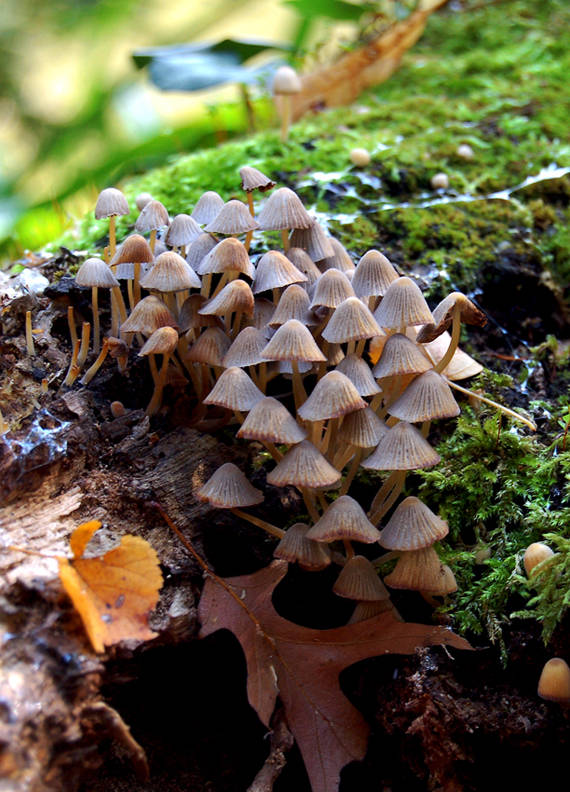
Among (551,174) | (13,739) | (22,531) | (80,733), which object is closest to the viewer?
(13,739)

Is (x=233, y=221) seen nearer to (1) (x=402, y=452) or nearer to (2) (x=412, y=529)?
(1) (x=402, y=452)

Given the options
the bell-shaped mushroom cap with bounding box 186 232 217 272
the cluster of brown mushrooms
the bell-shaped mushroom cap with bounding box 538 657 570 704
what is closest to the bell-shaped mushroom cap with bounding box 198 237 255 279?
the cluster of brown mushrooms

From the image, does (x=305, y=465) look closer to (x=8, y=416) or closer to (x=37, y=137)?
(x=8, y=416)

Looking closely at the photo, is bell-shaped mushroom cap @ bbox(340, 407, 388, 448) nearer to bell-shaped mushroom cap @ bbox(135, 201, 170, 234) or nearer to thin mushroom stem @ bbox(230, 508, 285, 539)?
thin mushroom stem @ bbox(230, 508, 285, 539)

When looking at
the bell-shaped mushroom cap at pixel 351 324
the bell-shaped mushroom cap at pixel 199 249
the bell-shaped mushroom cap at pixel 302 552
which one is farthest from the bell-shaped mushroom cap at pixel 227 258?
the bell-shaped mushroom cap at pixel 302 552

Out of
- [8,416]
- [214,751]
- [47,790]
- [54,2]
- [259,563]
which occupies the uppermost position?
[54,2]

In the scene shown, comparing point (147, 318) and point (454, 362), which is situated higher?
point (147, 318)

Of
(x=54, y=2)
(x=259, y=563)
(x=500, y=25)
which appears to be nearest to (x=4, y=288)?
(x=259, y=563)

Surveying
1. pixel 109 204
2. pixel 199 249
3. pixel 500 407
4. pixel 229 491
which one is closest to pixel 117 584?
pixel 229 491
